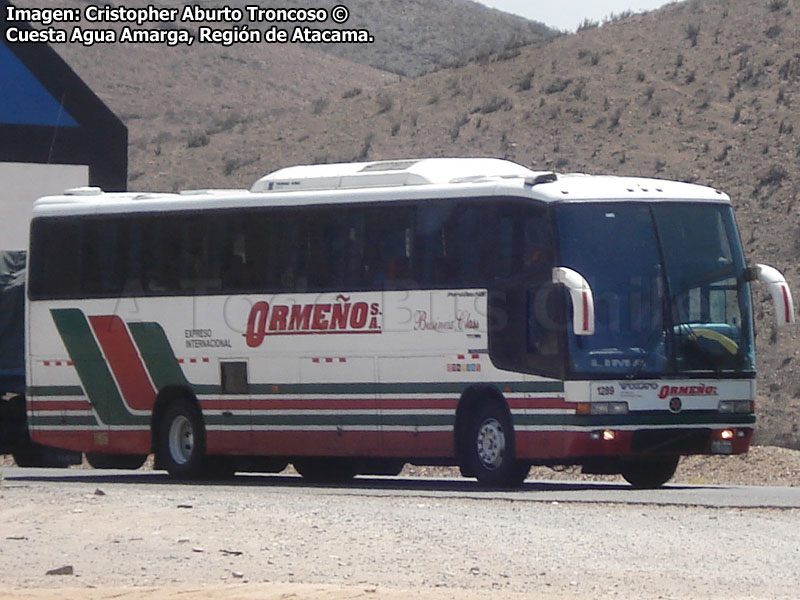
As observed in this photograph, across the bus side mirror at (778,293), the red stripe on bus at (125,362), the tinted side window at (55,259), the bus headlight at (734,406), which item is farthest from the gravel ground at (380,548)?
the tinted side window at (55,259)

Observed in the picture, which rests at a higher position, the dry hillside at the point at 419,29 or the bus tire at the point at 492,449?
the dry hillside at the point at 419,29

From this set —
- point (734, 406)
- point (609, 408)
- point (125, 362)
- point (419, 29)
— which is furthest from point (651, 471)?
point (419, 29)

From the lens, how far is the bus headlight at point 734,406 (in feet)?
61.0

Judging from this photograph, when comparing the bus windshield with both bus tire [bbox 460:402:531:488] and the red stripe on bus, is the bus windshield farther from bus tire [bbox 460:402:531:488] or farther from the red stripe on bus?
the red stripe on bus

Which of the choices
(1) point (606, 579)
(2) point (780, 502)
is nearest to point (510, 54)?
(2) point (780, 502)

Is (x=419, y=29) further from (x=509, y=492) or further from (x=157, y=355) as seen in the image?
(x=509, y=492)

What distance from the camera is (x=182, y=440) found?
2142 cm

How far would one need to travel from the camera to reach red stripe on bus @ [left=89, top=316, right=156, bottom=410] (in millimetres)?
21391

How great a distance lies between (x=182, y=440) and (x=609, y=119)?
34.2 m

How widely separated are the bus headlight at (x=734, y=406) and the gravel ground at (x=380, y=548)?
3092 millimetres

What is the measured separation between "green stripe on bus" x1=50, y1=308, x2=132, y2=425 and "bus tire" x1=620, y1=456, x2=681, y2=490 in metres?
6.36

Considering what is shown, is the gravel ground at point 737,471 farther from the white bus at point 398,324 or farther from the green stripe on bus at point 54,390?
the green stripe on bus at point 54,390

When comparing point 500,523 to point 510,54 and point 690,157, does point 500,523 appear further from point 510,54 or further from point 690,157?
point 510,54

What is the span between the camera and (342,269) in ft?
64.9
